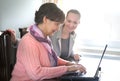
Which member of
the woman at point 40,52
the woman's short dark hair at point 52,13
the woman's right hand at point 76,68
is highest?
the woman's short dark hair at point 52,13

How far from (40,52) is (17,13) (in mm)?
2126

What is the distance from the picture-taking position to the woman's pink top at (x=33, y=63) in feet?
4.58

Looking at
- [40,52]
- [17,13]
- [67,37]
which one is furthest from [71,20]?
[17,13]

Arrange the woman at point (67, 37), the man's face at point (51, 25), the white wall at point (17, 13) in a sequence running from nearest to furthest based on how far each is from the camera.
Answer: the man's face at point (51, 25)
the woman at point (67, 37)
the white wall at point (17, 13)

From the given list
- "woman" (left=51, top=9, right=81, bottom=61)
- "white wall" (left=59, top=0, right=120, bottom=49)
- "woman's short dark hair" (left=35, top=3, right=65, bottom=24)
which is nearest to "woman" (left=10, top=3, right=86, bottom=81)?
"woman's short dark hair" (left=35, top=3, right=65, bottom=24)

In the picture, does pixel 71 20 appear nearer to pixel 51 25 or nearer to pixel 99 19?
pixel 51 25

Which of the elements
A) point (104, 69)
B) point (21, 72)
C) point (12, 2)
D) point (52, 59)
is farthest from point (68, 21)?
point (12, 2)

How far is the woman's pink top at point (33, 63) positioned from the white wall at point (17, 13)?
77.5 inches

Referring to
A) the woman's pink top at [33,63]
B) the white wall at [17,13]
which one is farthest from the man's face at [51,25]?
the white wall at [17,13]

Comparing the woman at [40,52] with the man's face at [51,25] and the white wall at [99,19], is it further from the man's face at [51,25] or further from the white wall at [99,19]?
the white wall at [99,19]

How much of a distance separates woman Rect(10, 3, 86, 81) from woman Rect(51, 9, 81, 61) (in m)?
0.66

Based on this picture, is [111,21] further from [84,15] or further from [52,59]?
[52,59]

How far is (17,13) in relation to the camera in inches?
136

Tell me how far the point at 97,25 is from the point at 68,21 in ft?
3.14
